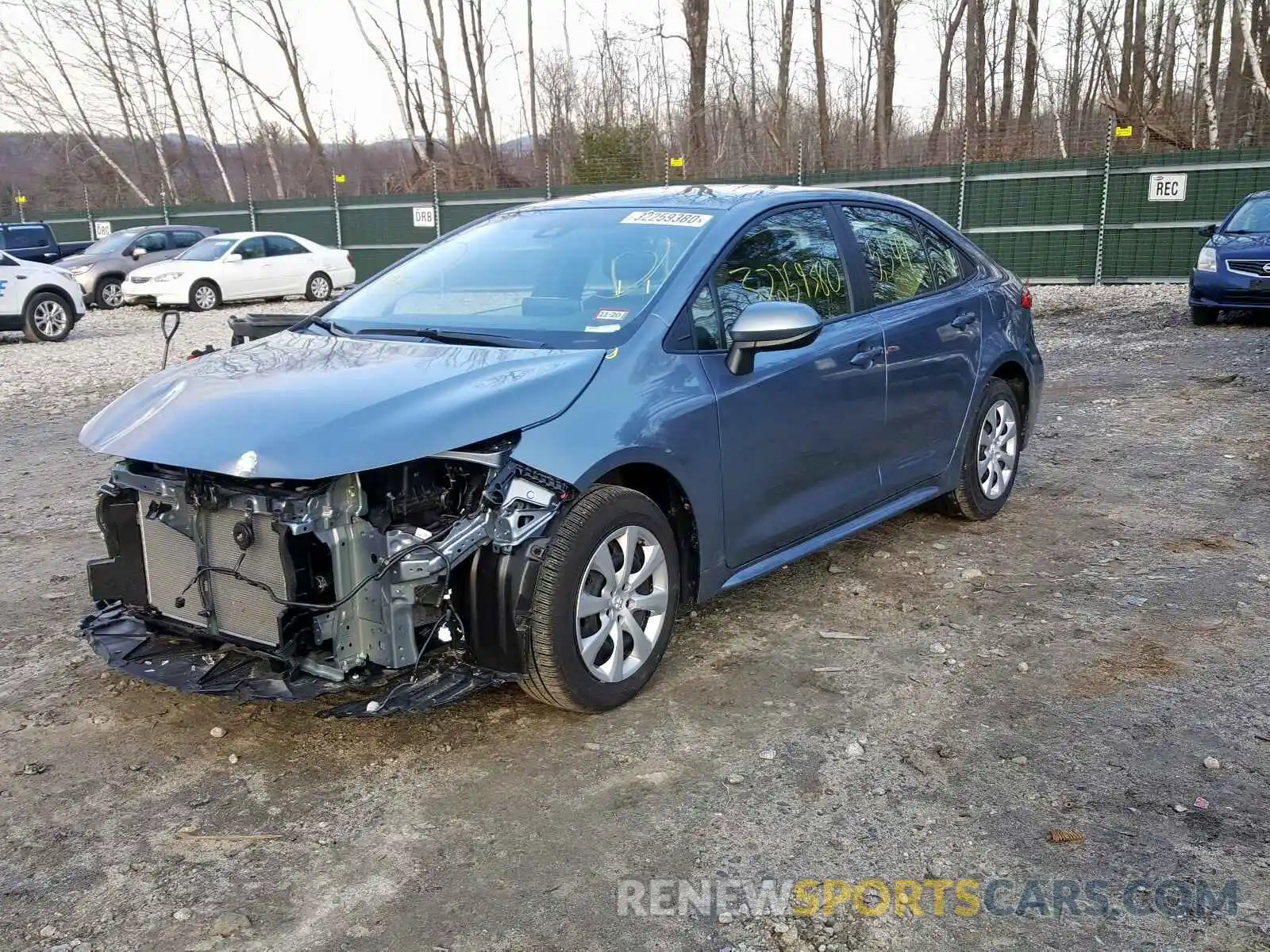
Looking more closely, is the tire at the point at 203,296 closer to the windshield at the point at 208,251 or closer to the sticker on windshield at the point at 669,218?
the windshield at the point at 208,251

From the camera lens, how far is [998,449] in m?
5.84

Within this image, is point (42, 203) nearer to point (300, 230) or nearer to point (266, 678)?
point (300, 230)

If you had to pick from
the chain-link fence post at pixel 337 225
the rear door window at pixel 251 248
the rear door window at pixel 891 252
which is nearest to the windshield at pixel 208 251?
the rear door window at pixel 251 248

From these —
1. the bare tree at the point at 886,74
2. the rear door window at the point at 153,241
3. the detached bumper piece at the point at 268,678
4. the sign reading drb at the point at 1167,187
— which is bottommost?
the detached bumper piece at the point at 268,678

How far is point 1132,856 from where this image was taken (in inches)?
111

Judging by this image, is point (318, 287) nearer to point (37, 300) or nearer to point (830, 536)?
point (37, 300)

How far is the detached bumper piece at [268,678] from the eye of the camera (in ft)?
10.5

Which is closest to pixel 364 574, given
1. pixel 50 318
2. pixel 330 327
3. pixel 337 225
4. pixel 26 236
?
pixel 330 327

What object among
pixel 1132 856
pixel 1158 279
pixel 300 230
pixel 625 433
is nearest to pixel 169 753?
pixel 625 433

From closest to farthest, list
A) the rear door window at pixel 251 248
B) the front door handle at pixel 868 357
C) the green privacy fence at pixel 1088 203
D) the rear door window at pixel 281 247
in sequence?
the front door handle at pixel 868 357 < the green privacy fence at pixel 1088 203 < the rear door window at pixel 251 248 < the rear door window at pixel 281 247

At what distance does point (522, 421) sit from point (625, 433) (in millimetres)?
377

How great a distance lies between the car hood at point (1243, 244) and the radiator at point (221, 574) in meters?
12.7

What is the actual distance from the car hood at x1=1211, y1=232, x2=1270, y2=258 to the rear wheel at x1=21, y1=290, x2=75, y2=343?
15.7 metres
